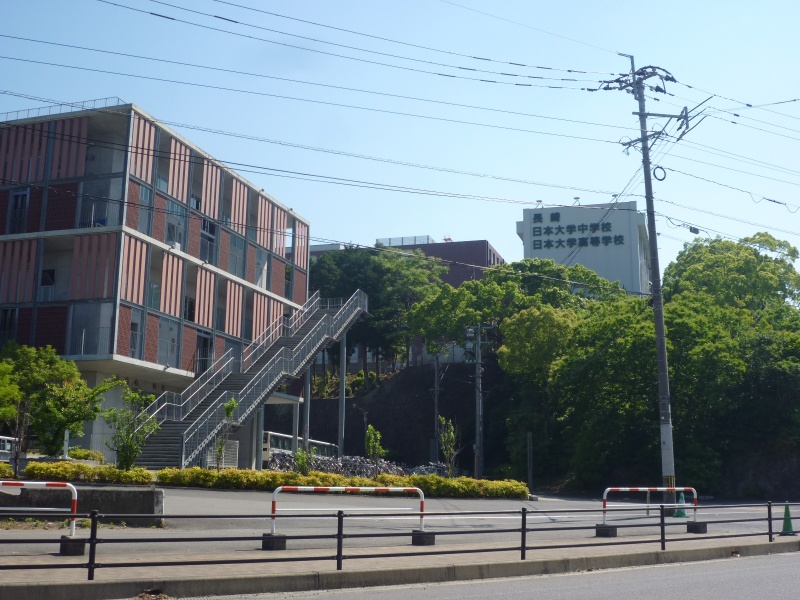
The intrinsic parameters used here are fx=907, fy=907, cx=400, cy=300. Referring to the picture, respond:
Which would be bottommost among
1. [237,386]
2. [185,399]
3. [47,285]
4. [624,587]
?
[624,587]

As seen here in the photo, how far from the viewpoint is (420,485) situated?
31828mm

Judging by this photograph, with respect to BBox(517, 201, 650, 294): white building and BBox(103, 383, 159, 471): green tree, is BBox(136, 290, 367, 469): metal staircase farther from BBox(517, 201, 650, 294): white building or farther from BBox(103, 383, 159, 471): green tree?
BBox(517, 201, 650, 294): white building

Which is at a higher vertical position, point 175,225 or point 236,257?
point 175,225

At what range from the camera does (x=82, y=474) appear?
27234mm

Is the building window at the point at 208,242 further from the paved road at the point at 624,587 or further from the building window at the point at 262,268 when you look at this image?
the paved road at the point at 624,587

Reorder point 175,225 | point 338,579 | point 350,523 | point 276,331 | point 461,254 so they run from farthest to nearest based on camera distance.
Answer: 1. point 461,254
2. point 276,331
3. point 175,225
4. point 350,523
5. point 338,579

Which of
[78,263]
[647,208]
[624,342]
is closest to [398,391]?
[624,342]

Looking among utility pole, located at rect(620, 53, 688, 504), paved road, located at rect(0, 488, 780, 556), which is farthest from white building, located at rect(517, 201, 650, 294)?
paved road, located at rect(0, 488, 780, 556)

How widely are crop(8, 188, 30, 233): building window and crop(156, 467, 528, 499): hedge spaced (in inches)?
758

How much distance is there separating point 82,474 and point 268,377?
15.0 m

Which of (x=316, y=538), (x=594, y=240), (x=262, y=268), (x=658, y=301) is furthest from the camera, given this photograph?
(x=594, y=240)

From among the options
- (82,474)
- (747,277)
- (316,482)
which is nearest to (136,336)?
(82,474)

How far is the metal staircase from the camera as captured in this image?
35.3 m

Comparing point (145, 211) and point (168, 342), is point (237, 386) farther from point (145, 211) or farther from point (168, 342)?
point (145, 211)
